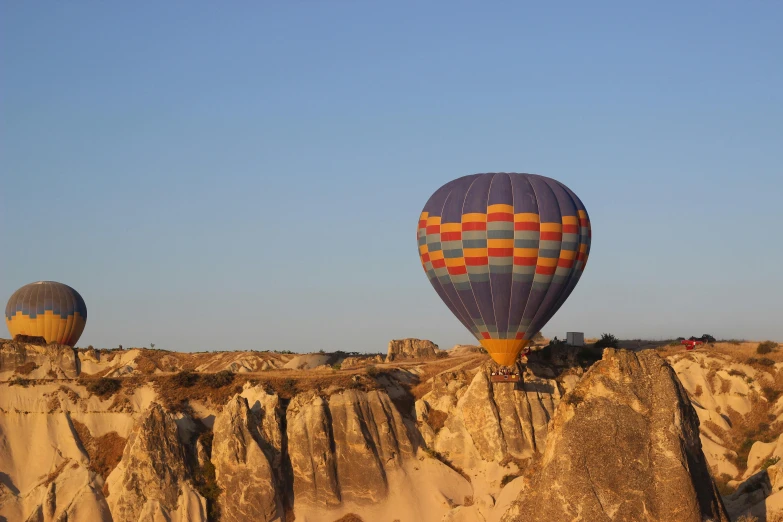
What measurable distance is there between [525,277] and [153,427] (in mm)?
19106

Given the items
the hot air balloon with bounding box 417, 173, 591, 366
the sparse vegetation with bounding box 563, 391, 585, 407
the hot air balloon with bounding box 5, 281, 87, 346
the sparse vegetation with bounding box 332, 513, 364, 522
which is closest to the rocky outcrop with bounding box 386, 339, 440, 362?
the hot air balloon with bounding box 5, 281, 87, 346

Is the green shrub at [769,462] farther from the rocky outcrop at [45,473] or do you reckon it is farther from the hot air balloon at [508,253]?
the rocky outcrop at [45,473]

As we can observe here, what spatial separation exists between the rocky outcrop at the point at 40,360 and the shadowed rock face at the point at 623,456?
49.3 metres

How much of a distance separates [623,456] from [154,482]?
25.0 m

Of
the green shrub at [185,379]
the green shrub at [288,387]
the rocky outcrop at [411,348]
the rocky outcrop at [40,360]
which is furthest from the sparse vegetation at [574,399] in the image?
the rocky outcrop at [411,348]

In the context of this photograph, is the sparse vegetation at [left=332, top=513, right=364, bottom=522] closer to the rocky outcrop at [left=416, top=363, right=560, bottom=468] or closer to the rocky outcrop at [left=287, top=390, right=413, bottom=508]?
the rocky outcrop at [left=287, top=390, right=413, bottom=508]

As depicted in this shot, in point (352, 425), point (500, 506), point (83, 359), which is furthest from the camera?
point (83, 359)

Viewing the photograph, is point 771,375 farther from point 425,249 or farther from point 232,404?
point 232,404

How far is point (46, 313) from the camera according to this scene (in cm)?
9075

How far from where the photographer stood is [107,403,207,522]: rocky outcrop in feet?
187

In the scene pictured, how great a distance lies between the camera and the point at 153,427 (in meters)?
58.6

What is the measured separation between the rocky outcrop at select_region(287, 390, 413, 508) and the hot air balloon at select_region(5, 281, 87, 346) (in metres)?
35.8

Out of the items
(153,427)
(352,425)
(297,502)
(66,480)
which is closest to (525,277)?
(352,425)

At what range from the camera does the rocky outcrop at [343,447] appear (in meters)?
59.2
